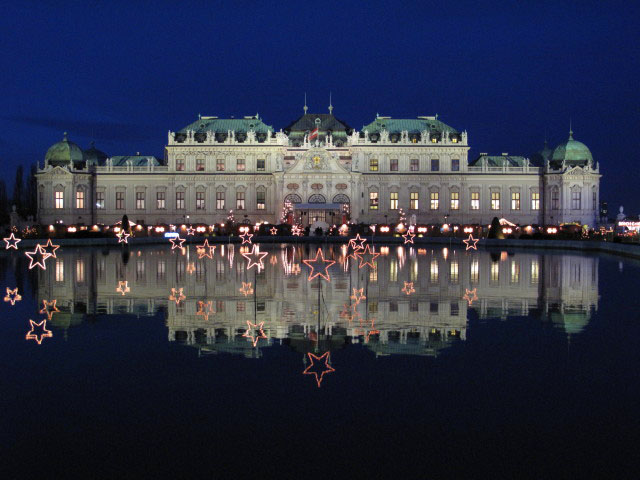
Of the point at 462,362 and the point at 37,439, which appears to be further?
the point at 462,362

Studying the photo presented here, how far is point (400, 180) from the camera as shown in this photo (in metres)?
82.9

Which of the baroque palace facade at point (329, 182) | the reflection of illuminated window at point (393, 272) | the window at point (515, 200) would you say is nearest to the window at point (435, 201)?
the baroque palace facade at point (329, 182)

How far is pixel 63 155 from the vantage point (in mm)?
85312

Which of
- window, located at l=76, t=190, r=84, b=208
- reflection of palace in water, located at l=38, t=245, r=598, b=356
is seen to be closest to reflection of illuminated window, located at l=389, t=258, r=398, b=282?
reflection of palace in water, located at l=38, t=245, r=598, b=356

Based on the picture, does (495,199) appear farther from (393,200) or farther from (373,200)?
(373,200)

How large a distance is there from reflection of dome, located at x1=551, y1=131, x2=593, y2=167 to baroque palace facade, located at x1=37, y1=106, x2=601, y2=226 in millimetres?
128

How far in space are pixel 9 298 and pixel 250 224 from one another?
6364 cm

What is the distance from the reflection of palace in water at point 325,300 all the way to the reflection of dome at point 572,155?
201ft

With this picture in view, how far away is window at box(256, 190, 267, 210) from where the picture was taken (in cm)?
8388

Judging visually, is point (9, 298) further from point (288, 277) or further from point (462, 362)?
point (462, 362)

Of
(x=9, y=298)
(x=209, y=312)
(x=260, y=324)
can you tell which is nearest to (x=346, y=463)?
(x=260, y=324)

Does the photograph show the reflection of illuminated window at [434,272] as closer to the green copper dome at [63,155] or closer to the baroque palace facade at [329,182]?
the baroque palace facade at [329,182]

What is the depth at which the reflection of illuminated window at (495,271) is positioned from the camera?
23.8 metres

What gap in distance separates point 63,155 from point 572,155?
214 ft
